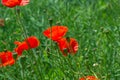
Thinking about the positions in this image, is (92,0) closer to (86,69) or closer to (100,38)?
(100,38)

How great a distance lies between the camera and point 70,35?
4.08 m

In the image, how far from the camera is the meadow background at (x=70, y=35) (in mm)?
3072

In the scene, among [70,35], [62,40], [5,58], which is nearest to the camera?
[62,40]

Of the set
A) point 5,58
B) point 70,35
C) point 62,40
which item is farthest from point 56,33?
point 70,35

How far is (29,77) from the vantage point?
3275 millimetres

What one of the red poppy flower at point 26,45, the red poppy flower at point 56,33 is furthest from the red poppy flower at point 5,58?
the red poppy flower at point 56,33

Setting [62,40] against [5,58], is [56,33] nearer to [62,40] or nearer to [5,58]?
[62,40]

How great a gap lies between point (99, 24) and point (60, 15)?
1.20 feet

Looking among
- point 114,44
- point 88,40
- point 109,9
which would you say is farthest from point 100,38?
point 109,9

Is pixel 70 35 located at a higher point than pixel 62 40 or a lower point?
lower

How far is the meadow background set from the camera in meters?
3.07

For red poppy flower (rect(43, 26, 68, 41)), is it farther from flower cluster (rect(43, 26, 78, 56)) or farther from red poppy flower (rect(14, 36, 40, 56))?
red poppy flower (rect(14, 36, 40, 56))

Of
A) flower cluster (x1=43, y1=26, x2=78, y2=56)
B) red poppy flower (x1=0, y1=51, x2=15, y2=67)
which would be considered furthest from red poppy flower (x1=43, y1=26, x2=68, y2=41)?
red poppy flower (x1=0, y1=51, x2=15, y2=67)

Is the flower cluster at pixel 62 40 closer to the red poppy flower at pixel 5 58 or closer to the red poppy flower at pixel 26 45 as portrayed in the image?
the red poppy flower at pixel 26 45
